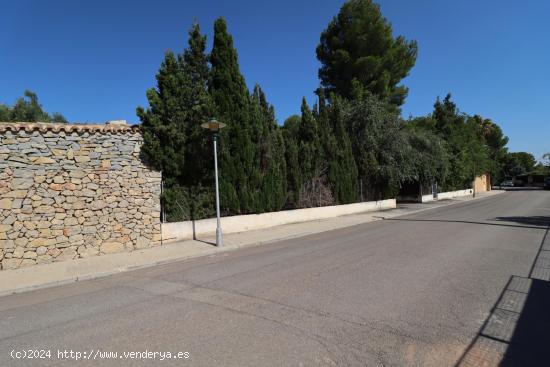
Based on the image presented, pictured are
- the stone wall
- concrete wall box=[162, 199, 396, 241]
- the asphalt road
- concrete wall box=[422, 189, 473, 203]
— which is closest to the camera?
the asphalt road

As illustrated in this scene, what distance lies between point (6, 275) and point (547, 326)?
10.1m

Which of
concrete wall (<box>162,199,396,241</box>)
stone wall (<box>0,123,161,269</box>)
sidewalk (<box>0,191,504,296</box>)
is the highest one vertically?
stone wall (<box>0,123,161,269</box>)

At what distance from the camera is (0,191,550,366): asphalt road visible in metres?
3.53

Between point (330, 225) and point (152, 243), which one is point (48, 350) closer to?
point (152, 243)

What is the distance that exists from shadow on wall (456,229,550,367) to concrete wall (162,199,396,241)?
908 cm

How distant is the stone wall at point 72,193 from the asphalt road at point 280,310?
263 centimetres

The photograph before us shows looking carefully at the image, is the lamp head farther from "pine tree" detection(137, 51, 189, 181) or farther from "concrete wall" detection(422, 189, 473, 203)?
"concrete wall" detection(422, 189, 473, 203)

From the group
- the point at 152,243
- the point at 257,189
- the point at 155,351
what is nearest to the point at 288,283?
the point at 155,351

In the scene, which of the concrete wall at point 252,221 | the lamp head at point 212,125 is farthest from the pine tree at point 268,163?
the lamp head at point 212,125

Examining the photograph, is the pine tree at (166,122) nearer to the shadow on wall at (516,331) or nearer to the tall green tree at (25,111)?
the shadow on wall at (516,331)

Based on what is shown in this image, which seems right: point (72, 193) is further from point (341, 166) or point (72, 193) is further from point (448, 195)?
point (448, 195)

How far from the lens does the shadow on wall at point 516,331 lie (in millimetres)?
3270

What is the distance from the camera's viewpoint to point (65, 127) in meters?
9.23

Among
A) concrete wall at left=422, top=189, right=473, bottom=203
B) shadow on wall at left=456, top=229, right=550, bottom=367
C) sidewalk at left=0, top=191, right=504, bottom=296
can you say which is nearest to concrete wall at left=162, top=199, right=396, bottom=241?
sidewalk at left=0, top=191, right=504, bottom=296
